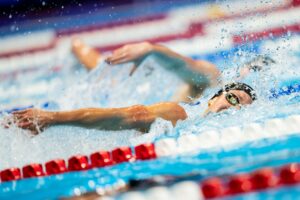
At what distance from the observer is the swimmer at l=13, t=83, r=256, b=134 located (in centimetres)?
245

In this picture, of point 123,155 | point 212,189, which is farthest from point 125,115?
point 212,189

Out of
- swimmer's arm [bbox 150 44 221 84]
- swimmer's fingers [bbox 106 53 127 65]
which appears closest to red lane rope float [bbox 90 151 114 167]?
swimmer's fingers [bbox 106 53 127 65]

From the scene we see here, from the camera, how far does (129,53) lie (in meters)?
3.23

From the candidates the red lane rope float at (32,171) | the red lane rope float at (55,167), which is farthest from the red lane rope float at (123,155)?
the red lane rope float at (32,171)

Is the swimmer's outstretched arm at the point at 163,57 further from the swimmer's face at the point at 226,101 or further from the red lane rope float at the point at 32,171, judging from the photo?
the red lane rope float at the point at 32,171

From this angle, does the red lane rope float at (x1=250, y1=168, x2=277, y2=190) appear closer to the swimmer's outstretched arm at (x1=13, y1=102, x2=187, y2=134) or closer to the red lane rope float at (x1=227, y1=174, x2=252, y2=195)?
the red lane rope float at (x1=227, y1=174, x2=252, y2=195)

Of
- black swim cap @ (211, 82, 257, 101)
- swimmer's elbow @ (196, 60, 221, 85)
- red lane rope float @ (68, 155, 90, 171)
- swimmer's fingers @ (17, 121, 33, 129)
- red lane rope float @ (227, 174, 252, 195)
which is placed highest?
swimmer's elbow @ (196, 60, 221, 85)

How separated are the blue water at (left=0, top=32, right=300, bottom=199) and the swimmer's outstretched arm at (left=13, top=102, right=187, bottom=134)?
0.17 feet

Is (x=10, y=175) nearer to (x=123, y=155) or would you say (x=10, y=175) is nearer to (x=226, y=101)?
(x=123, y=155)

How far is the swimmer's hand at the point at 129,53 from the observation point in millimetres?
3145

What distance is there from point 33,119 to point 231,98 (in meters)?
1.08

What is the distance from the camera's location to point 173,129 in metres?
2.80

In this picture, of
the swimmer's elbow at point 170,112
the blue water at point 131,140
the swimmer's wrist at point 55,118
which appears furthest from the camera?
the swimmer's elbow at point 170,112

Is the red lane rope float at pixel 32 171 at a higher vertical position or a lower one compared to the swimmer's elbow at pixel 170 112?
lower
